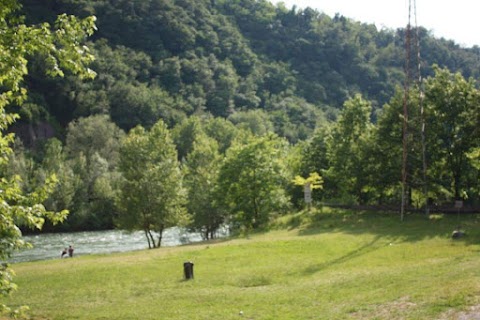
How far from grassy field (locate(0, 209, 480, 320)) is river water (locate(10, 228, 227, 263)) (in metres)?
23.2

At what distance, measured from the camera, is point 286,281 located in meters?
25.6

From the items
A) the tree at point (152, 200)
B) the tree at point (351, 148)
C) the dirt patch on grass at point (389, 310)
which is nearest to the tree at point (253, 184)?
the tree at point (152, 200)

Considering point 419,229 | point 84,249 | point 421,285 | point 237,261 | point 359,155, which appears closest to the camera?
point 421,285

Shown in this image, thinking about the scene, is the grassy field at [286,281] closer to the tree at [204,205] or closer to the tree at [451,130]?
the tree at [451,130]

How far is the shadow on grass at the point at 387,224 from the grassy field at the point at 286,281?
24cm

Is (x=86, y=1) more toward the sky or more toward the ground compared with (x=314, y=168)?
more toward the sky

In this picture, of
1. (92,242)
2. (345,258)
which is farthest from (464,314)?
(92,242)

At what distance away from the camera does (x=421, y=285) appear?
1991cm

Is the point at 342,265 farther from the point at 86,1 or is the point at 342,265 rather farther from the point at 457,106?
the point at 86,1

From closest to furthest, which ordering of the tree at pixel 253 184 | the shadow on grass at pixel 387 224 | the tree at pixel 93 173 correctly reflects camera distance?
the shadow on grass at pixel 387 224, the tree at pixel 253 184, the tree at pixel 93 173

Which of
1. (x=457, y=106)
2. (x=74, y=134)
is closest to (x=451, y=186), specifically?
(x=457, y=106)

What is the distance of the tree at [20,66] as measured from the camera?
918 cm

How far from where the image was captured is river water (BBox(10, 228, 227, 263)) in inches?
2256

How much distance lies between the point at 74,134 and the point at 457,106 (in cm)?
8856
